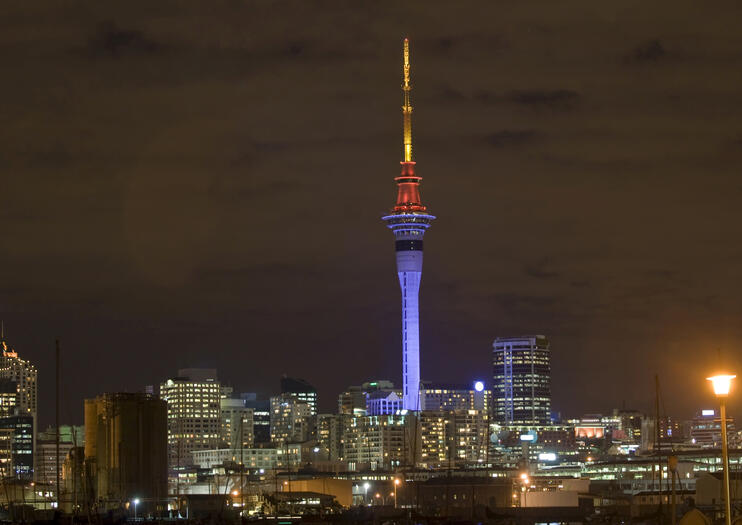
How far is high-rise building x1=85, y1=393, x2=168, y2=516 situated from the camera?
155625 mm

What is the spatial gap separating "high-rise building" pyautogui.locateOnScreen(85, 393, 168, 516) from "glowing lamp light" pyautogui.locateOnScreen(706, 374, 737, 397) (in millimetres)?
126396

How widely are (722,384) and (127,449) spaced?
134236mm

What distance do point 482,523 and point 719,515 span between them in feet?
53.8

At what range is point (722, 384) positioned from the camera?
1154 inches

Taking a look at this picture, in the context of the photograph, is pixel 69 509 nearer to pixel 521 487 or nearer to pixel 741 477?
pixel 521 487

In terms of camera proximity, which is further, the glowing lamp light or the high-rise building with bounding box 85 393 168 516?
the high-rise building with bounding box 85 393 168 516

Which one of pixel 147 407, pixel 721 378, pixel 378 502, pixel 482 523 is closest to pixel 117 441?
pixel 147 407

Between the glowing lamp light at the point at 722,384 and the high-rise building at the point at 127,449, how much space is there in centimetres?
12640

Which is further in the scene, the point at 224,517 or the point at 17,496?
the point at 17,496

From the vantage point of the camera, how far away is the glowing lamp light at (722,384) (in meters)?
29.2

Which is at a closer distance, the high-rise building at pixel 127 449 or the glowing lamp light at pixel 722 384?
the glowing lamp light at pixel 722 384

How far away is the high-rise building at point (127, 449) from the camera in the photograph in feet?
511

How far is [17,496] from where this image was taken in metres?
172

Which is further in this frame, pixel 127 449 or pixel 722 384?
pixel 127 449
